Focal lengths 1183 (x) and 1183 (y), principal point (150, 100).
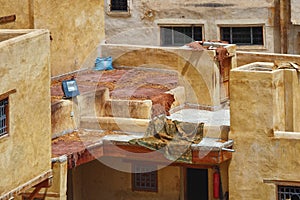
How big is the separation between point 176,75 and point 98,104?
480 cm

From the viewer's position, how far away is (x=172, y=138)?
3375 centimetres

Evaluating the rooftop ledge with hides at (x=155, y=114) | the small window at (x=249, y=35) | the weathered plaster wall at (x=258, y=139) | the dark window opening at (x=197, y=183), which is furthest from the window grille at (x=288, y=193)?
the small window at (x=249, y=35)

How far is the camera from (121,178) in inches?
1451

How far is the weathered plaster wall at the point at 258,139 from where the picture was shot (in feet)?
108

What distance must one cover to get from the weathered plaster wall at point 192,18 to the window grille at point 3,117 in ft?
62.9

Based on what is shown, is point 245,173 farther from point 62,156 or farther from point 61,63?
point 61,63

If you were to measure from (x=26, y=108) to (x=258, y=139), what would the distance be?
7095 millimetres

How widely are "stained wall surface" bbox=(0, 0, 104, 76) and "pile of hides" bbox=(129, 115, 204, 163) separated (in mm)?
6264

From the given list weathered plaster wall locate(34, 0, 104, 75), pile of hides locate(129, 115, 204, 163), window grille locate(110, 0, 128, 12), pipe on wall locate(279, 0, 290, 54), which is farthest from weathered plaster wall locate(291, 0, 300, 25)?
pile of hides locate(129, 115, 204, 163)

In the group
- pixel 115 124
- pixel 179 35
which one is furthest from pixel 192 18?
pixel 115 124

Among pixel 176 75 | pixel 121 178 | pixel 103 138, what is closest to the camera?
pixel 103 138

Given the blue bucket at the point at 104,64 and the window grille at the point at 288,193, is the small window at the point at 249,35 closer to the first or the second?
the blue bucket at the point at 104,64

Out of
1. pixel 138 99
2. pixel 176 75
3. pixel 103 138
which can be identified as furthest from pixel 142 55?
pixel 103 138

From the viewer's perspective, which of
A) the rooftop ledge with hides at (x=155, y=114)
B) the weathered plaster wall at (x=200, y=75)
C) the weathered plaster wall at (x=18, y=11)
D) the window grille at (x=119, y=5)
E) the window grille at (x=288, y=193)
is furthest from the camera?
the window grille at (x=119, y=5)
